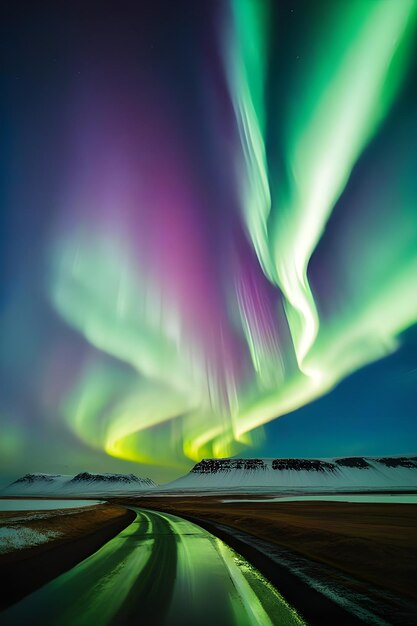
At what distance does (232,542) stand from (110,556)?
24.6 ft

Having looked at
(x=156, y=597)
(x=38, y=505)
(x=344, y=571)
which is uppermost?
(x=38, y=505)

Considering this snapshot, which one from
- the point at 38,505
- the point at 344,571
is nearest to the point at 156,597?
the point at 344,571

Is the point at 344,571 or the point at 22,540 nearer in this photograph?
the point at 344,571

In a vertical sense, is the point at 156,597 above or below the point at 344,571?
below

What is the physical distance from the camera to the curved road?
23.3 ft

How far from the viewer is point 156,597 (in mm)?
8539

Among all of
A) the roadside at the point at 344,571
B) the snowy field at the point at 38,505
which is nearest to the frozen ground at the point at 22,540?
the roadside at the point at 344,571

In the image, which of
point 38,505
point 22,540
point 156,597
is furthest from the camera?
point 38,505

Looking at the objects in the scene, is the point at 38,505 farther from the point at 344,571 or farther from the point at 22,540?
the point at 344,571

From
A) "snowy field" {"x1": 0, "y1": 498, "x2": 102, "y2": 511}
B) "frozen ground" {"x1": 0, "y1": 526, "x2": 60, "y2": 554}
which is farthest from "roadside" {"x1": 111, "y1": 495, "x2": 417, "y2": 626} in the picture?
"snowy field" {"x1": 0, "y1": 498, "x2": 102, "y2": 511}

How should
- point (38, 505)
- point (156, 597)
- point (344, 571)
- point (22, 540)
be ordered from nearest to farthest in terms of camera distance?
point (156, 597), point (344, 571), point (22, 540), point (38, 505)

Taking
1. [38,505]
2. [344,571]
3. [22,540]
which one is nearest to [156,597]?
[344,571]

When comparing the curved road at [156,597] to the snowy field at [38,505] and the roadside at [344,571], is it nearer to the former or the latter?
the roadside at [344,571]

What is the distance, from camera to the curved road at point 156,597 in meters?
7.09
